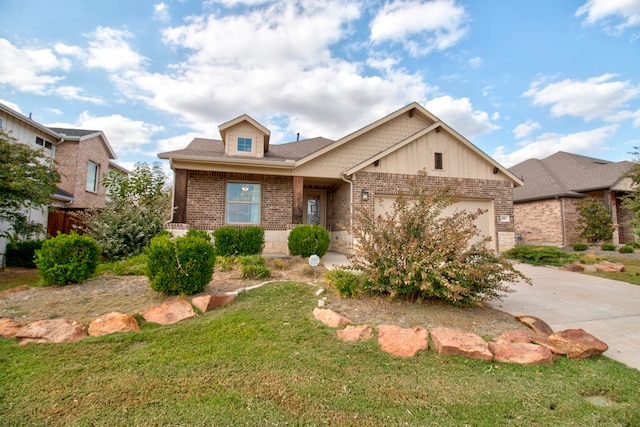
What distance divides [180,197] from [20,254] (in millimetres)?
4805

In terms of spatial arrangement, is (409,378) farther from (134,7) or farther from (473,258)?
(134,7)

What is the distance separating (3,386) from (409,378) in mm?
3193

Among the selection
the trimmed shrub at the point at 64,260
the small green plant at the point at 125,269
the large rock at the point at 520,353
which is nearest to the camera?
the large rock at the point at 520,353

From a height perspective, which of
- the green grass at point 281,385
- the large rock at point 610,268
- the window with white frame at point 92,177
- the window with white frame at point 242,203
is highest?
the window with white frame at point 92,177

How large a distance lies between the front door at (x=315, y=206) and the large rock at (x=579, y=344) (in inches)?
393

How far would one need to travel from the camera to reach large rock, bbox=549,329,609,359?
288 cm

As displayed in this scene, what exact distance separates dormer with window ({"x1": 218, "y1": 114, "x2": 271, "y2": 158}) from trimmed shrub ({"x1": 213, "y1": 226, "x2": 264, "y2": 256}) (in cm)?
360

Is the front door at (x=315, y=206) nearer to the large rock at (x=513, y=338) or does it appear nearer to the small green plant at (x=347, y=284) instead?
the small green plant at (x=347, y=284)

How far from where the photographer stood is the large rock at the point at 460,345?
2812 millimetres

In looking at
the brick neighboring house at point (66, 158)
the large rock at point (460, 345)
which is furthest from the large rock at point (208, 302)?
the brick neighboring house at point (66, 158)

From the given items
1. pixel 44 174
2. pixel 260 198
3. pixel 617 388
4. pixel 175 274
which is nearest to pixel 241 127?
pixel 260 198

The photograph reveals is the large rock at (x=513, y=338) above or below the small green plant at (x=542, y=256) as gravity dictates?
below

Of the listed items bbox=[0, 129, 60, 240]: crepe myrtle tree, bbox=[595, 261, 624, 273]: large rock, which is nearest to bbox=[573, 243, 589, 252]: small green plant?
bbox=[595, 261, 624, 273]: large rock

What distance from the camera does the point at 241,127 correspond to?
35.0 ft
